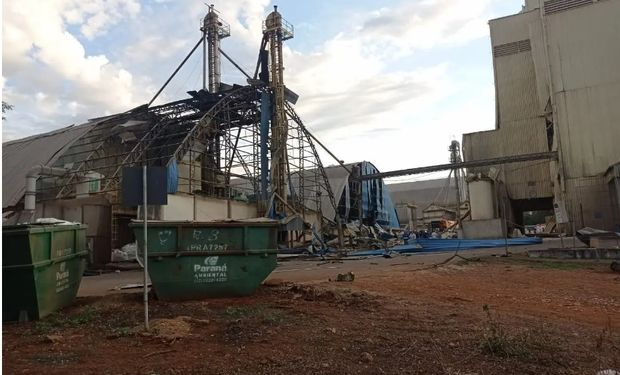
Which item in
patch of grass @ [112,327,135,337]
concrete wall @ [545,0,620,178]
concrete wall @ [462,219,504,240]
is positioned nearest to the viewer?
patch of grass @ [112,327,135,337]

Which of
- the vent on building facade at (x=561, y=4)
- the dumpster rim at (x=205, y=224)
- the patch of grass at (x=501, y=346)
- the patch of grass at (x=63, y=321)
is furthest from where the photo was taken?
the vent on building facade at (x=561, y=4)

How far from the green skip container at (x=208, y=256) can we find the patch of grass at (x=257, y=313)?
103 cm

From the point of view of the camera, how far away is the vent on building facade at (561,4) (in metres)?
35.0

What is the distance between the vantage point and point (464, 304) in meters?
8.57

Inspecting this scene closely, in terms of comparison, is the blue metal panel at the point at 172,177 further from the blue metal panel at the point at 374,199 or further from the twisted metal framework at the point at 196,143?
the blue metal panel at the point at 374,199

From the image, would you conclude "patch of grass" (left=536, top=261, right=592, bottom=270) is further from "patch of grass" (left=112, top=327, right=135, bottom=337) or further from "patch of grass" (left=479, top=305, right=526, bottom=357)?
"patch of grass" (left=112, top=327, right=135, bottom=337)

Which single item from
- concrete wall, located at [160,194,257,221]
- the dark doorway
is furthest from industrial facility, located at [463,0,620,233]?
the dark doorway

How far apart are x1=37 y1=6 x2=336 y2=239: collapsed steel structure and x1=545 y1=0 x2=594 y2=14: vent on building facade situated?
1830cm

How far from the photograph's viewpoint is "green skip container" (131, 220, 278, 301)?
8.86m

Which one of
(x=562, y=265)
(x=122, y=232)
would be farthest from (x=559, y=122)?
(x=122, y=232)

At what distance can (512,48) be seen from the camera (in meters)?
44.5

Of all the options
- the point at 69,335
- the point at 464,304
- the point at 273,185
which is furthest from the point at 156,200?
the point at 273,185

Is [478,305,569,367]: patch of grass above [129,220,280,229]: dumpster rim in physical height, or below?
below

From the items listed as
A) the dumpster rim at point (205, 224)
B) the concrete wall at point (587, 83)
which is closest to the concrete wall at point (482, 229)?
the concrete wall at point (587, 83)
